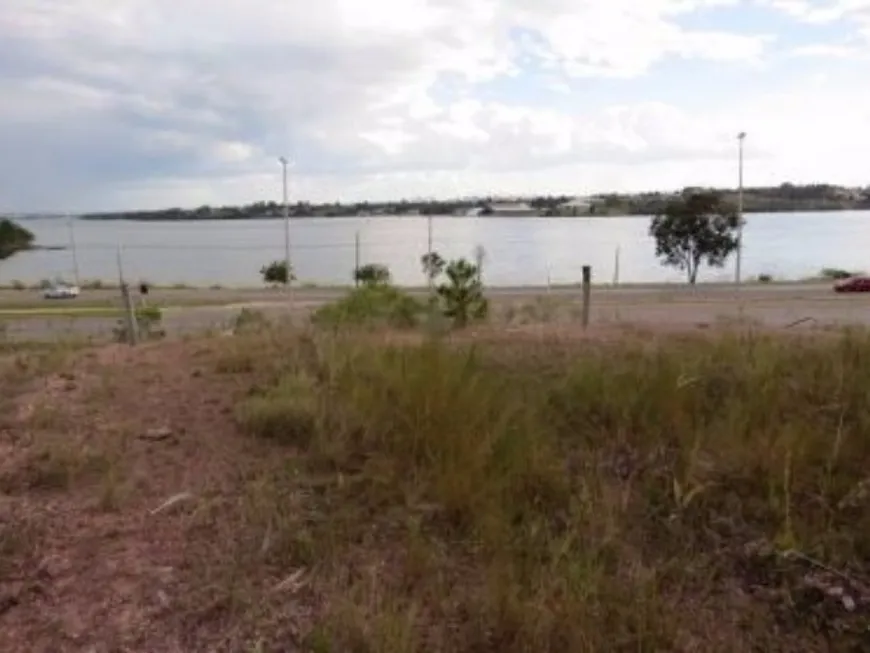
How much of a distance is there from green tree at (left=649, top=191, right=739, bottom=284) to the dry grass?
51.6 metres

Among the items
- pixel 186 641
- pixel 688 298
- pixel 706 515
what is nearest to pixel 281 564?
pixel 186 641

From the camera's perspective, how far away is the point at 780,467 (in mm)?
4074

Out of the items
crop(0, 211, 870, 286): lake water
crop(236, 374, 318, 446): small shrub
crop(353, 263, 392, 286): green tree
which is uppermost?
crop(236, 374, 318, 446): small shrub

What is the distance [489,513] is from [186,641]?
1.32m

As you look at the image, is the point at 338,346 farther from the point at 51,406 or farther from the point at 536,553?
the point at 536,553

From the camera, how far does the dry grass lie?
3.27 m

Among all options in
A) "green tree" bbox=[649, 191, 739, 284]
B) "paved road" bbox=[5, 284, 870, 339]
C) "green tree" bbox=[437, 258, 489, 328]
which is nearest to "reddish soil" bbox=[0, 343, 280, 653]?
"green tree" bbox=[437, 258, 489, 328]

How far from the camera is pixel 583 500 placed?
3.90 metres

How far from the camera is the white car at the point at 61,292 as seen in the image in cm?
5222

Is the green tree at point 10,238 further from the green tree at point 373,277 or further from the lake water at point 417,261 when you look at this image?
the green tree at point 373,277

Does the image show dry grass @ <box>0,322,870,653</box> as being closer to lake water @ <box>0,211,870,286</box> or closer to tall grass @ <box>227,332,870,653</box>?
tall grass @ <box>227,332,870,653</box>

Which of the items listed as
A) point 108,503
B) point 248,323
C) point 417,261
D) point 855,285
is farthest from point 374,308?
point 417,261

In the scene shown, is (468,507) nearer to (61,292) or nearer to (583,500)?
(583,500)

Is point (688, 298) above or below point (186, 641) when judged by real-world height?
below
